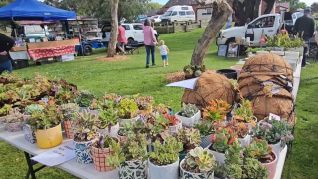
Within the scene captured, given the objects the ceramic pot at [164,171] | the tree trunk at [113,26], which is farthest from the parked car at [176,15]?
the ceramic pot at [164,171]

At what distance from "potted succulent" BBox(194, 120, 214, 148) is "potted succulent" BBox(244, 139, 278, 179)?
364 millimetres

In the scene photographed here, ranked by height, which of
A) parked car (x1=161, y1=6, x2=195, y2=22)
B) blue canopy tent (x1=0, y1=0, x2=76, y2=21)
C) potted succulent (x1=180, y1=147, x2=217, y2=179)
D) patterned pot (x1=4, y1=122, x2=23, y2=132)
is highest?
parked car (x1=161, y1=6, x2=195, y2=22)

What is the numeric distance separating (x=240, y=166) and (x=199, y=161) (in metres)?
0.22

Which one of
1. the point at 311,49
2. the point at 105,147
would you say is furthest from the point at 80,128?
the point at 311,49

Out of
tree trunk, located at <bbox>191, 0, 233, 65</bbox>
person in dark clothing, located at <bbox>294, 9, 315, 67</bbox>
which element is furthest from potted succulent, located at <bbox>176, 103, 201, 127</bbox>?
person in dark clothing, located at <bbox>294, 9, 315, 67</bbox>

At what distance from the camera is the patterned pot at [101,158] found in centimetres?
190

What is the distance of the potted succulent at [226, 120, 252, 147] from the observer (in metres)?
1.92

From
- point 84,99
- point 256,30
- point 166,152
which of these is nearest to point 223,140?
point 166,152

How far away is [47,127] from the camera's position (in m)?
2.31

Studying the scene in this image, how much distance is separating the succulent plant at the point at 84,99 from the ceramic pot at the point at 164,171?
4.24 feet

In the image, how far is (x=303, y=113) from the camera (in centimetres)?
539

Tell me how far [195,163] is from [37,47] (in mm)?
12681

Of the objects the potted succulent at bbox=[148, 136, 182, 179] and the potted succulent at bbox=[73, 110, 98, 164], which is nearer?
the potted succulent at bbox=[148, 136, 182, 179]

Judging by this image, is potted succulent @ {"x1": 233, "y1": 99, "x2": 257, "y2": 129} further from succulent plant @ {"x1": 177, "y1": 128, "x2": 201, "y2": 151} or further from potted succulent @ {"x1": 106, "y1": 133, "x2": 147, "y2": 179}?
potted succulent @ {"x1": 106, "y1": 133, "x2": 147, "y2": 179}
